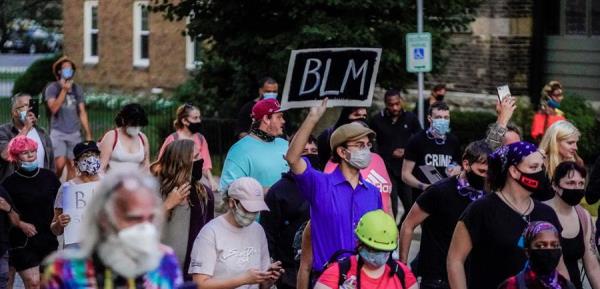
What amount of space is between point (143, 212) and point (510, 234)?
307cm

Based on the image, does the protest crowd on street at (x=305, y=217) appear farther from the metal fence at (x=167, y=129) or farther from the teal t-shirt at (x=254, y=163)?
the metal fence at (x=167, y=129)

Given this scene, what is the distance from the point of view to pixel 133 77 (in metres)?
38.2

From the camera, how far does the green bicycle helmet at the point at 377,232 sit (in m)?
7.38

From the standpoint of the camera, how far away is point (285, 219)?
938 cm

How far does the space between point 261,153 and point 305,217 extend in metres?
1.33

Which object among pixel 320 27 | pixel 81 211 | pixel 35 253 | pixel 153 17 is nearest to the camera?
pixel 81 211

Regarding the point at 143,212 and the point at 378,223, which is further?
the point at 378,223

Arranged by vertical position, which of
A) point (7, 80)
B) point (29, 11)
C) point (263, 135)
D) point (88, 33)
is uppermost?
point (29, 11)

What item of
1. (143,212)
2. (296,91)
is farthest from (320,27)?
(143,212)

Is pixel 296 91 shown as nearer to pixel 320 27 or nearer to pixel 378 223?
pixel 378 223

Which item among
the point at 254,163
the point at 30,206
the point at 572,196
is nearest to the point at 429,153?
the point at 254,163

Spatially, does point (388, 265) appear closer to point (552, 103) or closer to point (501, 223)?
point (501, 223)

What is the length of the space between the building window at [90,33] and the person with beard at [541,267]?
109 feet

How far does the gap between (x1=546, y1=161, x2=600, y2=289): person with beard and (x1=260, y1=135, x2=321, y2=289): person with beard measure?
1.55m
